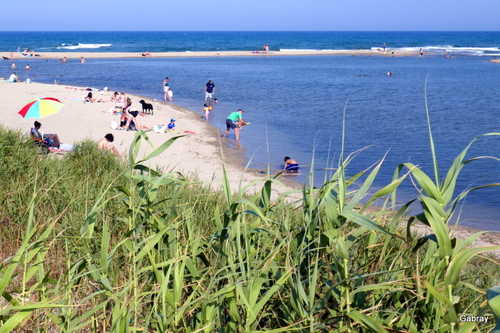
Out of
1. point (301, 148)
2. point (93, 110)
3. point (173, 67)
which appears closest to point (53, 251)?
point (301, 148)

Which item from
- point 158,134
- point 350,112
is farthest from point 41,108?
point 350,112

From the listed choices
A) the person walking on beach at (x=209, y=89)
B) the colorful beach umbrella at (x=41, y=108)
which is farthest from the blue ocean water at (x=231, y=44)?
the colorful beach umbrella at (x=41, y=108)

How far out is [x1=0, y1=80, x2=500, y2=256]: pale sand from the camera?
1237cm

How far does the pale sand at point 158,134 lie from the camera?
40.6ft

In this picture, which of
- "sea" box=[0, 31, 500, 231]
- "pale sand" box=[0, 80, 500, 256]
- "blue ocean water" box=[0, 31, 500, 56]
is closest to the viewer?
"sea" box=[0, 31, 500, 231]

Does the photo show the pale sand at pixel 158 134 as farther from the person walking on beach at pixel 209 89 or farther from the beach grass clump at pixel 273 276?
the beach grass clump at pixel 273 276

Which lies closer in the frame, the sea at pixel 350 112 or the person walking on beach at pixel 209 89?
the sea at pixel 350 112

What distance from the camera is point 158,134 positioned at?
17.2 m

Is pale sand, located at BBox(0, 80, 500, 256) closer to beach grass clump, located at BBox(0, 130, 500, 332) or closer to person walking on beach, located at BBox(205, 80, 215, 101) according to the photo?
person walking on beach, located at BBox(205, 80, 215, 101)

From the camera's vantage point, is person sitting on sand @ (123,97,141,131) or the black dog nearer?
person sitting on sand @ (123,97,141,131)

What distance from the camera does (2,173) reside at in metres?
5.58

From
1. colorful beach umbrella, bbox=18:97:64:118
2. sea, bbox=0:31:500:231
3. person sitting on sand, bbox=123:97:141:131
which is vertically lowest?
sea, bbox=0:31:500:231
